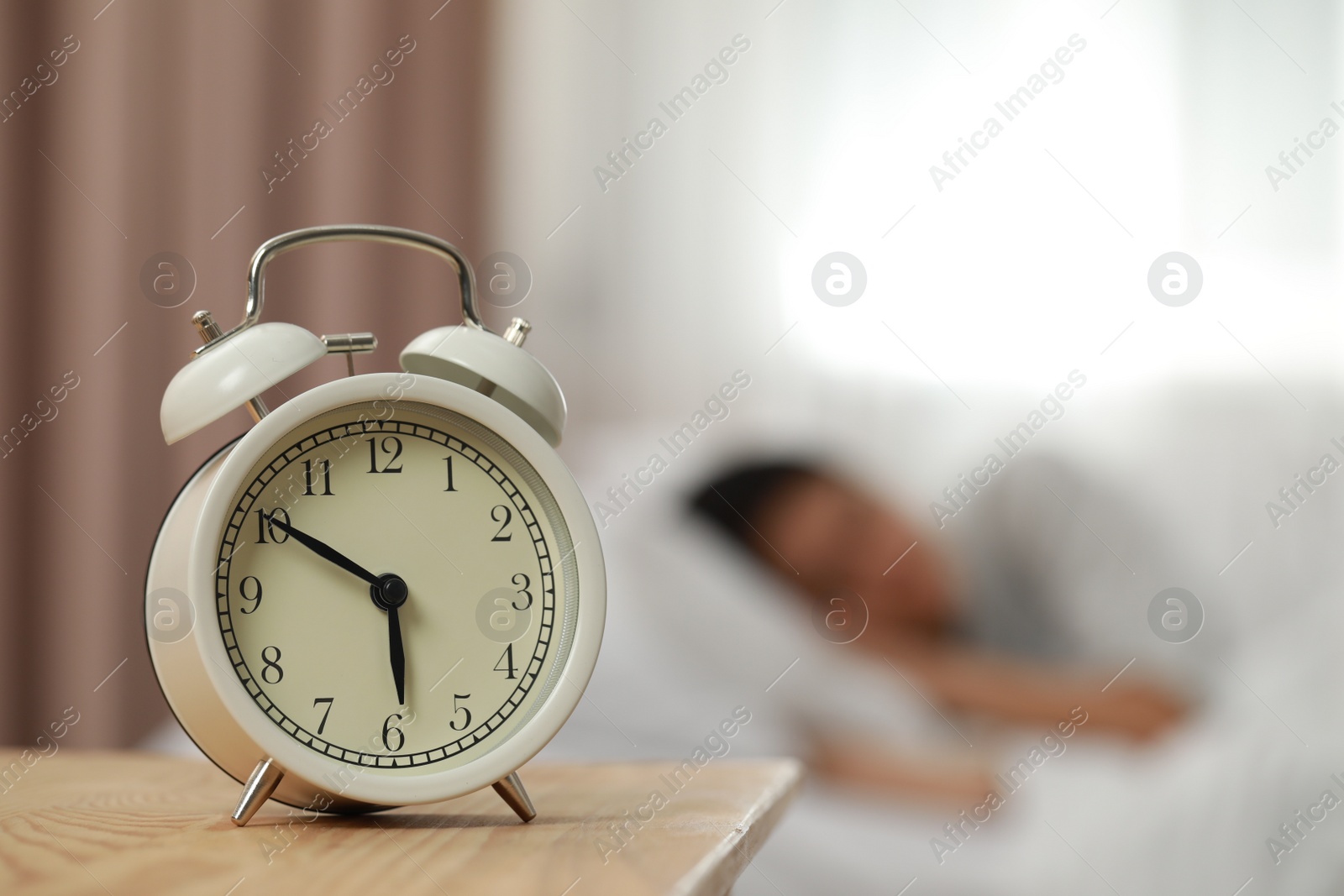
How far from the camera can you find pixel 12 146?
1465 millimetres

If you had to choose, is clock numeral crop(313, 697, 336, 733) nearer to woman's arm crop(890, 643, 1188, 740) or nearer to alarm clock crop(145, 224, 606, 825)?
alarm clock crop(145, 224, 606, 825)

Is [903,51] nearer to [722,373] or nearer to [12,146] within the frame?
[722,373]

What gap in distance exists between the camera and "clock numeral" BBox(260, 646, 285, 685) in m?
0.57

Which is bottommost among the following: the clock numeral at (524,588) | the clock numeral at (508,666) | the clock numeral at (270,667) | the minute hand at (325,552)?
the clock numeral at (270,667)

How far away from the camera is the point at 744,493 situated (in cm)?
162

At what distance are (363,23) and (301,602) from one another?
1276 mm

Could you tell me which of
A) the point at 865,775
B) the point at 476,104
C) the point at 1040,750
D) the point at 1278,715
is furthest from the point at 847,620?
the point at 476,104

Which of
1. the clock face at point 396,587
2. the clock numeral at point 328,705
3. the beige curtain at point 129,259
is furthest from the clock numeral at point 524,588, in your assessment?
the beige curtain at point 129,259

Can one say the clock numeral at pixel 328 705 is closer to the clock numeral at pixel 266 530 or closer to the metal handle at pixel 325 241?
the clock numeral at pixel 266 530

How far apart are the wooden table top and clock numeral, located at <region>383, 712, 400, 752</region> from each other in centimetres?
4

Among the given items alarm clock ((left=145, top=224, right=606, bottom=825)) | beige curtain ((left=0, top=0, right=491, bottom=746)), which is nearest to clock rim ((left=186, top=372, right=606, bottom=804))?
alarm clock ((left=145, top=224, right=606, bottom=825))

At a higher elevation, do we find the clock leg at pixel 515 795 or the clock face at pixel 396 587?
the clock face at pixel 396 587

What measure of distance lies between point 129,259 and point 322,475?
1105mm

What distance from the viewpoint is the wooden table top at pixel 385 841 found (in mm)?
455
